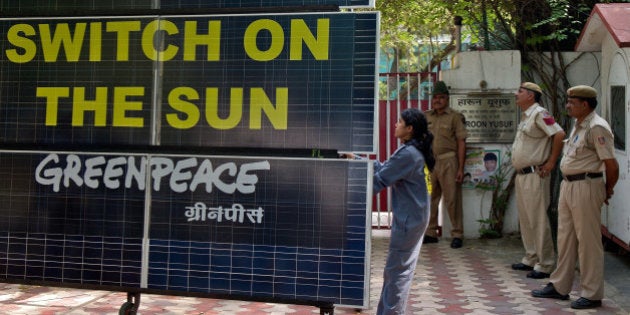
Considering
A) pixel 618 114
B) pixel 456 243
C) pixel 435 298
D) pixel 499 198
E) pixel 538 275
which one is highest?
pixel 618 114

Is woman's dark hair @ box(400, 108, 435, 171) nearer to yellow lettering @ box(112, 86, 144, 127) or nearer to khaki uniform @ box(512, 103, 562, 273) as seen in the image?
yellow lettering @ box(112, 86, 144, 127)

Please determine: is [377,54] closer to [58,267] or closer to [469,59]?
[58,267]

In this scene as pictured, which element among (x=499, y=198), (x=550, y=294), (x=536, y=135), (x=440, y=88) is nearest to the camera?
(x=550, y=294)

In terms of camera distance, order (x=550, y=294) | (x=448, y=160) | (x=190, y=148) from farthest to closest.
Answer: (x=448, y=160) → (x=550, y=294) → (x=190, y=148)

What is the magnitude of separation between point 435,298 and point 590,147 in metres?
1.72

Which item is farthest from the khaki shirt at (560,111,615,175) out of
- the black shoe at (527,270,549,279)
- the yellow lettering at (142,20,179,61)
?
the yellow lettering at (142,20,179,61)

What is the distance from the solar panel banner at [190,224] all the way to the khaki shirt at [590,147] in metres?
2.31

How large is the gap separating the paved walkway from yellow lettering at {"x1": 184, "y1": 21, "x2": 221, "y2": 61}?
6.84ft

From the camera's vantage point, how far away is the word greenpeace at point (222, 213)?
425 cm

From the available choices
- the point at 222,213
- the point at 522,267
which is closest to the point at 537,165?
the point at 522,267

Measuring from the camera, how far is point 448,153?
8.43 metres

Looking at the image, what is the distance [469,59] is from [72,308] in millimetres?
5385

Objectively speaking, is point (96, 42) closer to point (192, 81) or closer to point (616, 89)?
point (192, 81)

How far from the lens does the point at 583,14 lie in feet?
29.0
